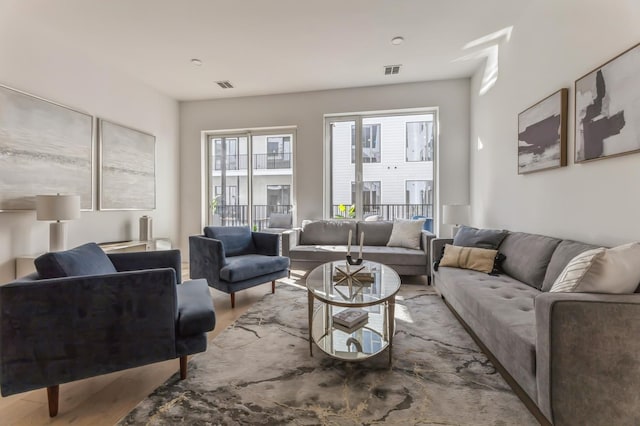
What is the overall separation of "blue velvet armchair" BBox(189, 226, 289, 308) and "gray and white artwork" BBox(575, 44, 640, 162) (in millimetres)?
2841

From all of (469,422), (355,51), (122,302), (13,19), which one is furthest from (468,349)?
(13,19)

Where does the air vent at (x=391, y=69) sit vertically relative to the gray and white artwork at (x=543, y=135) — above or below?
above

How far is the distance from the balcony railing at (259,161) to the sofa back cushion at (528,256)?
342 cm

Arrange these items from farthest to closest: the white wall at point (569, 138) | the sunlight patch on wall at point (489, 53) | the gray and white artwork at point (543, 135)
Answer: the sunlight patch on wall at point (489, 53) < the gray and white artwork at point (543, 135) < the white wall at point (569, 138)

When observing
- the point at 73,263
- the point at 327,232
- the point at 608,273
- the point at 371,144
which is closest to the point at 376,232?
→ the point at 327,232

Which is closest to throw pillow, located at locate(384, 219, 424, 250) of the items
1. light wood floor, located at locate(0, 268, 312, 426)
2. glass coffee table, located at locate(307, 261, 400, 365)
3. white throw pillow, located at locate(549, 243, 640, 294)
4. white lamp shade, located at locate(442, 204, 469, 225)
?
white lamp shade, located at locate(442, 204, 469, 225)

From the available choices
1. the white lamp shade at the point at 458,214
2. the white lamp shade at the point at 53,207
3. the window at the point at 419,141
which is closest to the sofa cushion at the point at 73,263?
the white lamp shade at the point at 53,207

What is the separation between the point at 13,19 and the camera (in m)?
2.63

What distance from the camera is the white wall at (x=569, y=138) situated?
176 cm

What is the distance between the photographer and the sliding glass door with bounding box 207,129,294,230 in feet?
16.2

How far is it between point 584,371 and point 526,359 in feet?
0.70

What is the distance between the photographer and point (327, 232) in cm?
425

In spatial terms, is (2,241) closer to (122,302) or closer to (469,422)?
(122,302)

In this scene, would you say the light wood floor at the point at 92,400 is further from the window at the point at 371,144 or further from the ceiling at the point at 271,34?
the window at the point at 371,144
